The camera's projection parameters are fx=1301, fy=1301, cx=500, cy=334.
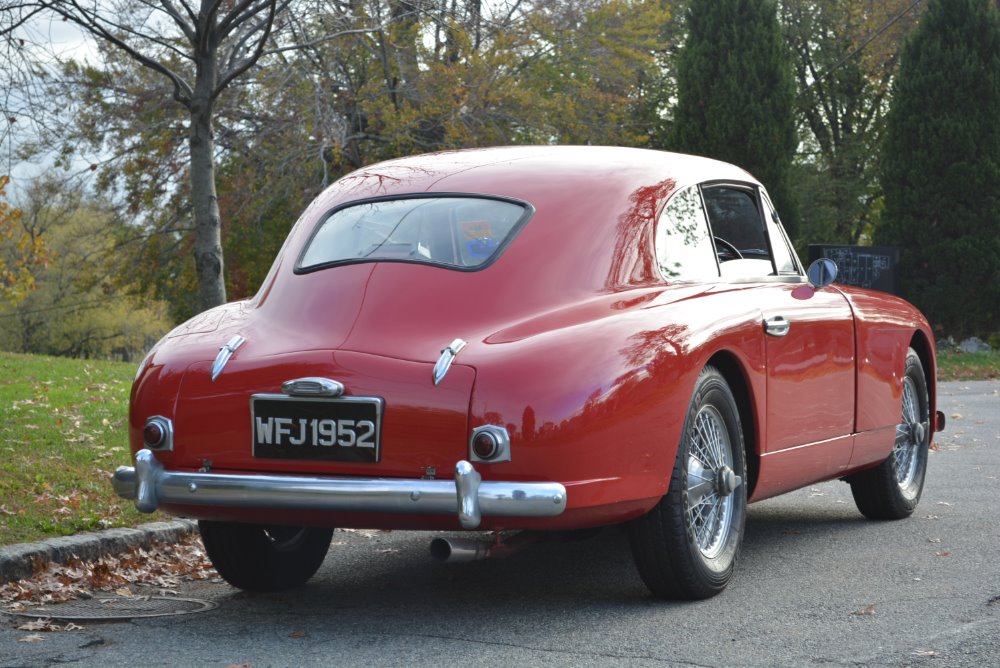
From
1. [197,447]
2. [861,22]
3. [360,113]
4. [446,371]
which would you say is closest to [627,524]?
[446,371]

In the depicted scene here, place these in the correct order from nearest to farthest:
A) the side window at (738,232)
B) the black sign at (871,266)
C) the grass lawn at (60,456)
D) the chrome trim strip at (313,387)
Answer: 1. the chrome trim strip at (313,387)
2. the side window at (738,232)
3. the grass lawn at (60,456)
4. the black sign at (871,266)

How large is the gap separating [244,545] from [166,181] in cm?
2042

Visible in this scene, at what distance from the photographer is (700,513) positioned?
4.81 meters

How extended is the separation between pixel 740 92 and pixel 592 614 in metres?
22.3

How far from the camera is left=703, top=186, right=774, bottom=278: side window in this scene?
18.5 feet

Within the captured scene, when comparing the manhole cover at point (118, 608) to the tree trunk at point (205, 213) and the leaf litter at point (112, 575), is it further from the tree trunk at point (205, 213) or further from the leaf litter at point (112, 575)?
the tree trunk at point (205, 213)

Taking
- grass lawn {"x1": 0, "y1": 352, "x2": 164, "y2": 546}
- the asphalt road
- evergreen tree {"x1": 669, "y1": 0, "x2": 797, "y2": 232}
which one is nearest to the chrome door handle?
the asphalt road

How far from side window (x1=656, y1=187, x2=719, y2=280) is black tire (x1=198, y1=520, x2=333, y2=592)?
1.84 meters

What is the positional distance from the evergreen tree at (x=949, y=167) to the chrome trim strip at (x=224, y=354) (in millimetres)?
21576

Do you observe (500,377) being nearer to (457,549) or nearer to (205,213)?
(457,549)

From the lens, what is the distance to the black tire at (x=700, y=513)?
447cm

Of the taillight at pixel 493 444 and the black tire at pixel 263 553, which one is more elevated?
the taillight at pixel 493 444

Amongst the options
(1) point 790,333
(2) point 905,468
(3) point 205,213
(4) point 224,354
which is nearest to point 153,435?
(4) point 224,354

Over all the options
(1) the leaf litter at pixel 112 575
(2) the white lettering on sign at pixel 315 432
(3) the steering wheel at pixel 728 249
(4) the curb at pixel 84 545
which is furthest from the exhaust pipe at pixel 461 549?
(4) the curb at pixel 84 545
